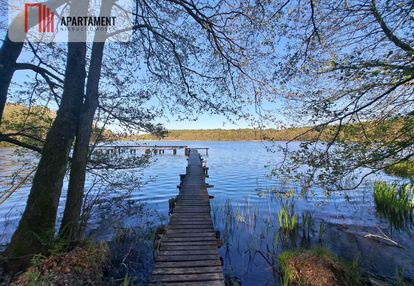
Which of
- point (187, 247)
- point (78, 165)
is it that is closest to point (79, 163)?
point (78, 165)

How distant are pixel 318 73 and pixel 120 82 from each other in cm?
490

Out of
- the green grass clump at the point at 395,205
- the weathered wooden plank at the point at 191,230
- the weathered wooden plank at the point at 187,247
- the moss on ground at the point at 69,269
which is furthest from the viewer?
the green grass clump at the point at 395,205

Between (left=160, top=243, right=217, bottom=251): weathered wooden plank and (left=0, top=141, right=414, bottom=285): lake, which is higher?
(left=160, top=243, right=217, bottom=251): weathered wooden plank

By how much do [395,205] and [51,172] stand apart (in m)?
11.8

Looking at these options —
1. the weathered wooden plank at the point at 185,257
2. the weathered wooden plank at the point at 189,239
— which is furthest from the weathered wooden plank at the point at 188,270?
the weathered wooden plank at the point at 189,239

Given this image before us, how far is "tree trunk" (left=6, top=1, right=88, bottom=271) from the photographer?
3.99 metres

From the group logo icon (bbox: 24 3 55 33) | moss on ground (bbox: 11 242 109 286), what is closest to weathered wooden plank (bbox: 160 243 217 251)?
moss on ground (bbox: 11 242 109 286)

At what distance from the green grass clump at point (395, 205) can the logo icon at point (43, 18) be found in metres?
11.7

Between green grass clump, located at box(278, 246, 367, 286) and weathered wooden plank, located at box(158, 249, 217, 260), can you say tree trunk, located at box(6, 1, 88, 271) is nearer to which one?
weathered wooden plank, located at box(158, 249, 217, 260)

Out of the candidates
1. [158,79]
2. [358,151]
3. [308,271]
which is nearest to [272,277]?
[308,271]

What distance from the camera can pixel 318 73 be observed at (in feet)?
15.8

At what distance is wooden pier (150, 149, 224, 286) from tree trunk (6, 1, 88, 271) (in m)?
2.17

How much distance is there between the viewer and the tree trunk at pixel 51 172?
399 cm

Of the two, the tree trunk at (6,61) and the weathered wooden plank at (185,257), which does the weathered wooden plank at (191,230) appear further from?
the tree trunk at (6,61)
